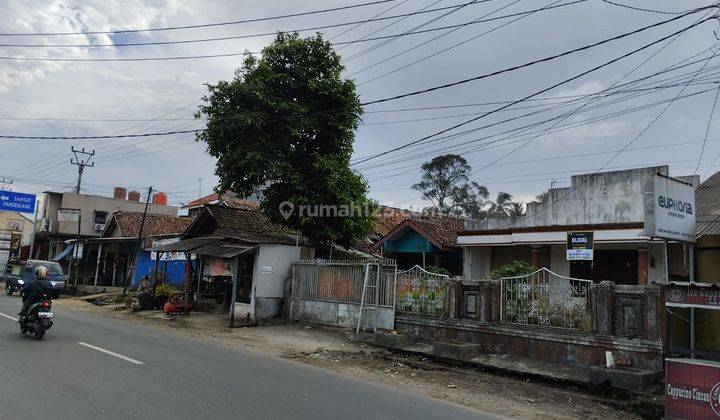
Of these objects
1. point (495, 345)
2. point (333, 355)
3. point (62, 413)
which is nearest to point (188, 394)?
point (62, 413)

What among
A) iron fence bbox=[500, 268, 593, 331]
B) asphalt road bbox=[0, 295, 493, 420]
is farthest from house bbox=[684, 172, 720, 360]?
asphalt road bbox=[0, 295, 493, 420]

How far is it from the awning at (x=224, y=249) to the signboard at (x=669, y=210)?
41.2ft

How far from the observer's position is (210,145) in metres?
19.6

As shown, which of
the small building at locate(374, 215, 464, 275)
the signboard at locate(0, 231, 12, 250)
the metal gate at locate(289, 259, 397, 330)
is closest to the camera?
the metal gate at locate(289, 259, 397, 330)

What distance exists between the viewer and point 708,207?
55.5 ft

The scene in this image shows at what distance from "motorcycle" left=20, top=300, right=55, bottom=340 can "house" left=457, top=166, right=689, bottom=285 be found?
15689 mm

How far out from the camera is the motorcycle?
458 inches

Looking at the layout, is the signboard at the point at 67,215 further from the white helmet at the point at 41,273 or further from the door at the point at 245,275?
the white helmet at the point at 41,273

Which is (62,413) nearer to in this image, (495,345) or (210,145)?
(495,345)

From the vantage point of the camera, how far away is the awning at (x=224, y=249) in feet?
60.8

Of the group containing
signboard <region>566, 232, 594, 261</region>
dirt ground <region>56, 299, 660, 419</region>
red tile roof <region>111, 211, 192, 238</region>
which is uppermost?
red tile roof <region>111, 211, 192, 238</region>

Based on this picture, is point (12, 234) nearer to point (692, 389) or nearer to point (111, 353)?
point (111, 353)

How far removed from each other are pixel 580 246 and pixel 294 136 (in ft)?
34.0

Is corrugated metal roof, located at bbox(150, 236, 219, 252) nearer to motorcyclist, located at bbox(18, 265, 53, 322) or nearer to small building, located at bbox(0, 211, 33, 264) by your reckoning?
motorcyclist, located at bbox(18, 265, 53, 322)
